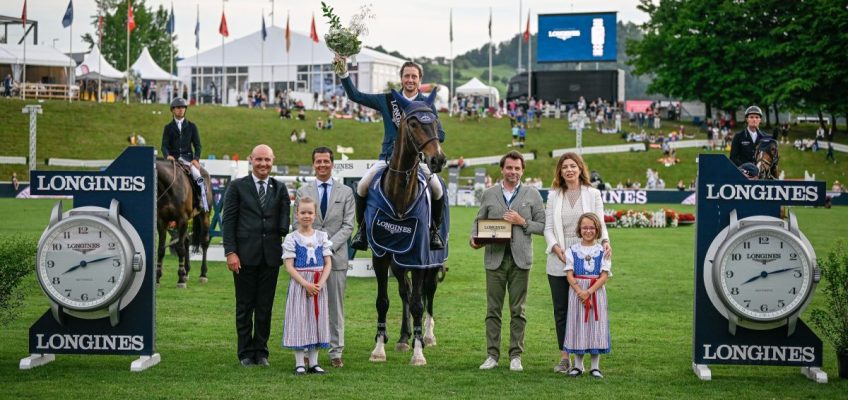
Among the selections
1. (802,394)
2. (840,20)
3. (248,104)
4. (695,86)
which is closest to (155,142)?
(248,104)

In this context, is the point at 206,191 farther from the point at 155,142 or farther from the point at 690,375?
the point at 155,142

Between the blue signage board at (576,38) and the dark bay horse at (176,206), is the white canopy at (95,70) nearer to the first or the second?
the blue signage board at (576,38)

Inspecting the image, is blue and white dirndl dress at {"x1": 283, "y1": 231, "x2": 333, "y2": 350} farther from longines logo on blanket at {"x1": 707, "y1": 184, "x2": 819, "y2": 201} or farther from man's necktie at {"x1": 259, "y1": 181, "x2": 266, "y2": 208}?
longines logo on blanket at {"x1": 707, "y1": 184, "x2": 819, "y2": 201}

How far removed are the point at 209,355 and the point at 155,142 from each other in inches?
1919

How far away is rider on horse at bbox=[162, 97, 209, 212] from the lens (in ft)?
54.8

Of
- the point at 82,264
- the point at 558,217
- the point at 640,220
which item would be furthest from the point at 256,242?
the point at 640,220

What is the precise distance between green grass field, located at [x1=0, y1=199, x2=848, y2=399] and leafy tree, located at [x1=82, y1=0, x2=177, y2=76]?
78.8 metres

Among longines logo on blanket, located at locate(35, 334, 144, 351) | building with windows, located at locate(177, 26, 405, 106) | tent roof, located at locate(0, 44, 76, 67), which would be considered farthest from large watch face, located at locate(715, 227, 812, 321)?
building with windows, located at locate(177, 26, 405, 106)

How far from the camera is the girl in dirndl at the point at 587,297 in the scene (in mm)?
9297

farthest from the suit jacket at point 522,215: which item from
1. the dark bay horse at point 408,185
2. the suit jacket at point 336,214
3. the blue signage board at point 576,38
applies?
the blue signage board at point 576,38

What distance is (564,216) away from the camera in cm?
974

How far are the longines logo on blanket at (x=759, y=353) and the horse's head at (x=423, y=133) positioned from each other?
3.24 metres

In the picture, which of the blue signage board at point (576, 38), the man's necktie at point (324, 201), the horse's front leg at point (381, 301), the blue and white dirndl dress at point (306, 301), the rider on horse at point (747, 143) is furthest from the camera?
the blue signage board at point (576, 38)

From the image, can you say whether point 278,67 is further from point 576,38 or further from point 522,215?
point 522,215
